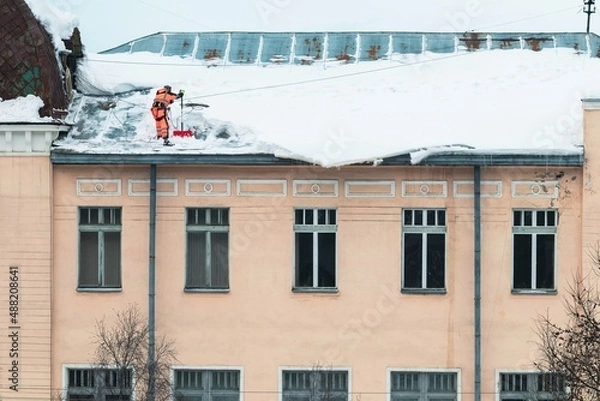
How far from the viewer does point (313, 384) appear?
28297 mm

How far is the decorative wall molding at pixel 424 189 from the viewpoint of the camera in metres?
28.6

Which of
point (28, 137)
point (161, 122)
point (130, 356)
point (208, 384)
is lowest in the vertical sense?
point (208, 384)

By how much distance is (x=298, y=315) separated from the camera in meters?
28.6

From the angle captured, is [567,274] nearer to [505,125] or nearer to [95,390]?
[505,125]

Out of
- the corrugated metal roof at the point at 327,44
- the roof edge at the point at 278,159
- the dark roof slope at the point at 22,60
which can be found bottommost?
the roof edge at the point at 278,159

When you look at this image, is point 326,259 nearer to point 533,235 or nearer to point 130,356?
point 533,235

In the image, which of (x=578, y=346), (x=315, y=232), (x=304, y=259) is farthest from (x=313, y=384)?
(x=578, y=346)

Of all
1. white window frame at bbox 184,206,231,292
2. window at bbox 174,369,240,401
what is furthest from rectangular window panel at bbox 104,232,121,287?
window at bbox 174,369,240,401

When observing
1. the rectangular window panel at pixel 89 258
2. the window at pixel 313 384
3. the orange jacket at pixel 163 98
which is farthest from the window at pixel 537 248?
the rectangular window panel at pixel 89 258

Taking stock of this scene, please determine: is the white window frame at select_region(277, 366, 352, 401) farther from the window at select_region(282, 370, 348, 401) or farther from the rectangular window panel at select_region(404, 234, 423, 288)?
the rectangular window panel at select_region(404, 234, 423, 288)

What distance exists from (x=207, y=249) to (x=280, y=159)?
2.34 metres

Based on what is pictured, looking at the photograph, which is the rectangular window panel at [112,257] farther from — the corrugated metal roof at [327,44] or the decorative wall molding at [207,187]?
the corrugated metal roof at [327,44]

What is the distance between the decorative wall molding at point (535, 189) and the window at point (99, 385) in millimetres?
7960

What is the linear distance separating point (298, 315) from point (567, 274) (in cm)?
507
